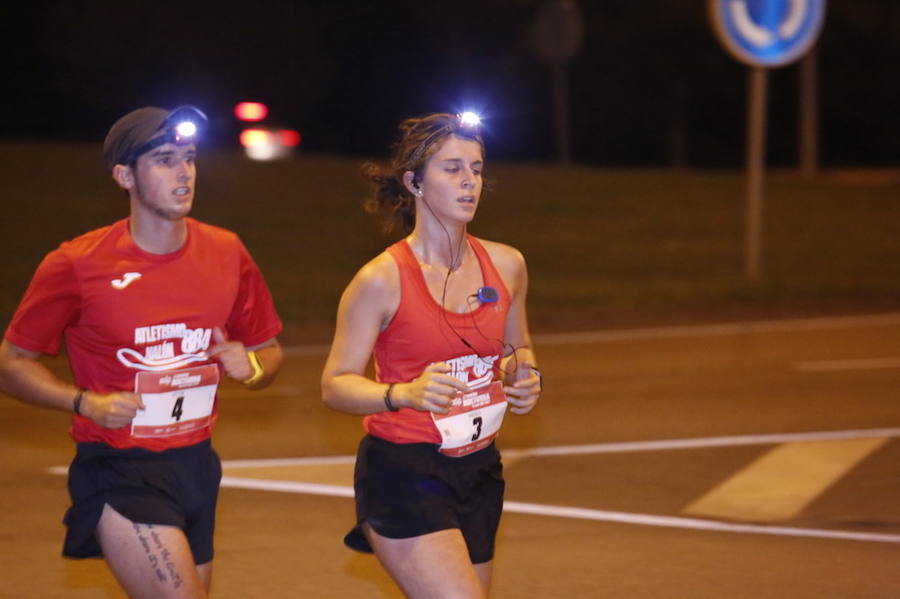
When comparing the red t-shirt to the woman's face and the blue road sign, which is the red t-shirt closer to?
the woman's face

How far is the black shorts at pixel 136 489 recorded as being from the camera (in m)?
4.53

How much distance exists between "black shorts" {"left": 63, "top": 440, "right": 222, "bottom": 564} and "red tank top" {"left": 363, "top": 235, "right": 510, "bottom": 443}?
558 millimetres

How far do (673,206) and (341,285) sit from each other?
9.51m

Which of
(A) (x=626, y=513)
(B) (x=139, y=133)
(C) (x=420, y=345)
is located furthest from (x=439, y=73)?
(C) (x=420, y=345)

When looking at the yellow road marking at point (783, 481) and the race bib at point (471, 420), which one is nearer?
the race bib at point (471, 420)

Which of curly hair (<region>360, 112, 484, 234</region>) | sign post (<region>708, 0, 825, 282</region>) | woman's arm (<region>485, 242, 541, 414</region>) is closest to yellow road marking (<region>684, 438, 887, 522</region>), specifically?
A: woman's arm (<region>485, 242, 541, 414</region>)

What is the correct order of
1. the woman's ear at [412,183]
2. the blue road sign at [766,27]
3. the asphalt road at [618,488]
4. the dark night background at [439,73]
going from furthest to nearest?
the dark night background at [439,73]
the blue road sign at [766,27]
the asphalt road at [618,488]
the woman's ear at [412,183]

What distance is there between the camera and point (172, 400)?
15.2ft

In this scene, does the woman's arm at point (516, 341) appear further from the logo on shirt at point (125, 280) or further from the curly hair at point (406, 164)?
the logo on shirt at point (125, 280)

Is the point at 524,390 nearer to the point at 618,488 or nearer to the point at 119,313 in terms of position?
the point at 119,313

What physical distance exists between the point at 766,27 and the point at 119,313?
1392 centimetres

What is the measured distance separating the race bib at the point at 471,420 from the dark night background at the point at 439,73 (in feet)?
81.6

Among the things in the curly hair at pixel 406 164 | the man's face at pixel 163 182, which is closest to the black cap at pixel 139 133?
the man's face at pixel 163 182

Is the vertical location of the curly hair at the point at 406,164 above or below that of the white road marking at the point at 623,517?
above
